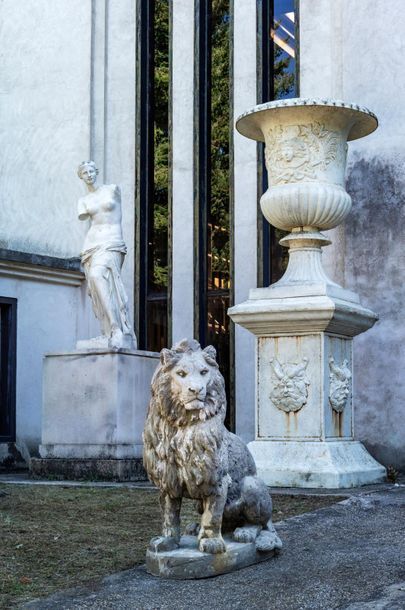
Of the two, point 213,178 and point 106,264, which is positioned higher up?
point 213,178

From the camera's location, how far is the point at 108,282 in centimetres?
1160

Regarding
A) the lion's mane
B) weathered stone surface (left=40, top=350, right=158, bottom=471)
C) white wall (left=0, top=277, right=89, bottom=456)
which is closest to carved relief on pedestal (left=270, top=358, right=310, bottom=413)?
weathered stone surface (left=40, top=350, right=158, bottom=471)

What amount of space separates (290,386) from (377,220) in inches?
155

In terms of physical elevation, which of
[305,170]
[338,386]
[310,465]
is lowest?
[310,465]

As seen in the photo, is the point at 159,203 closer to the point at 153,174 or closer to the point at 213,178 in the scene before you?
the point at 153,174

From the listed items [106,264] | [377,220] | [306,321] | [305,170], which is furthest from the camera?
[377,220]

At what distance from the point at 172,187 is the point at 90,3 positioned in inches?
130

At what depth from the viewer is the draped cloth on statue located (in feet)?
37.9

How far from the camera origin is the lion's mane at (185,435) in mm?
4879

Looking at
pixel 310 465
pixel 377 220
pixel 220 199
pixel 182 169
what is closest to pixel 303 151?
pixel 310 465

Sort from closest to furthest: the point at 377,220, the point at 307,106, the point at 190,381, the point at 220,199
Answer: the point at 190,381 → the point at 307,106 → the point at 377,220 → the point at 220,199

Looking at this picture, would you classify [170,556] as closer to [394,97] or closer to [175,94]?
Result: [394,97]

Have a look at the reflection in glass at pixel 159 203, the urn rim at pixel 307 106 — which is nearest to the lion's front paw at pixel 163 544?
the urn rim at pixel 307 106

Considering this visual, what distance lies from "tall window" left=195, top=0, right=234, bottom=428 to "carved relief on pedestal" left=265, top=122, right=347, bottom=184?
169 inches
